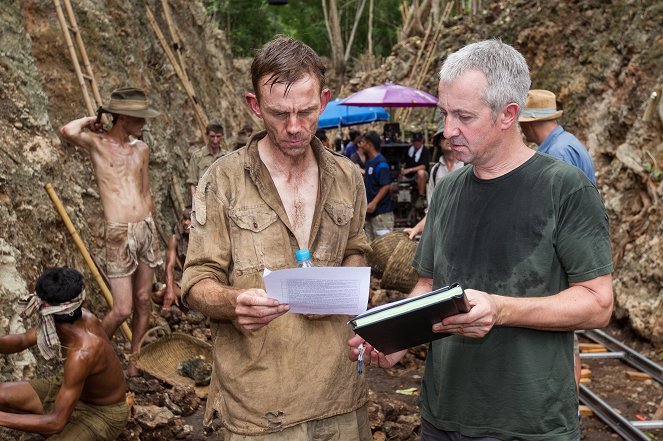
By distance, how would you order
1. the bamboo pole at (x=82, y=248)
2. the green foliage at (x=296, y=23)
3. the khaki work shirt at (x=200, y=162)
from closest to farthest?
the bamboo pole at (x=82, y=248), the khaki work shirt at (x=200, y=162), the green foliage at (x=296, y=23)

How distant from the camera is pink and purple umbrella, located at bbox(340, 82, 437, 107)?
552 inches

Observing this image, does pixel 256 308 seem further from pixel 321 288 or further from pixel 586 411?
pixel 586 411

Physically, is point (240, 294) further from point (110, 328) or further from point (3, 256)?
point (110, 328)

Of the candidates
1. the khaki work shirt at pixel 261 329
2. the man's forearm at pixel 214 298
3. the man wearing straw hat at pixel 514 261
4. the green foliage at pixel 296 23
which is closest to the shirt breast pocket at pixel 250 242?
the khaki work shirt at pixel 261 329

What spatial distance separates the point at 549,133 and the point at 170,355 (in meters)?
4.08

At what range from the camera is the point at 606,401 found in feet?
20.5

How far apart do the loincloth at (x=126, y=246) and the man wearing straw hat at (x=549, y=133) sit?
11.3 feet

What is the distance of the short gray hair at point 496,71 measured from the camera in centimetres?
245

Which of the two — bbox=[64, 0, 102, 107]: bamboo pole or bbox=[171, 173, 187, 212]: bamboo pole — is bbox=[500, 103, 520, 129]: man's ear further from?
bbox=[171, 173, 187, 212]: bamboo pole

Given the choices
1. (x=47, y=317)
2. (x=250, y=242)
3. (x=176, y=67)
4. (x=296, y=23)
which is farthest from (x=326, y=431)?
(x=296, y=23)

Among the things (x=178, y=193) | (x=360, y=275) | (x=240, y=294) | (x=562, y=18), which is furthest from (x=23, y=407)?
(x=562, y=18)

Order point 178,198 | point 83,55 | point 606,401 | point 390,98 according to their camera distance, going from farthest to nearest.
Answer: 1. point 390,98
2. point 178,198
3. point 83,55
4. point 606,401

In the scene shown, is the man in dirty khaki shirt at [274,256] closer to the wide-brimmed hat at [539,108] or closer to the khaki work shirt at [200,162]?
the wide-brimmed hat at [539,108]

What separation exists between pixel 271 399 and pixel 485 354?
83 cm
